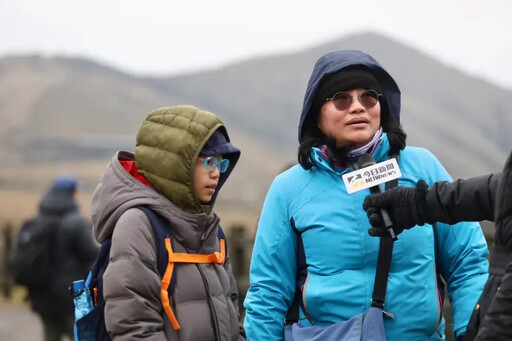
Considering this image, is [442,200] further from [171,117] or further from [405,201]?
[171,117]

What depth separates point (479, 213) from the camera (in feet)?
9.51

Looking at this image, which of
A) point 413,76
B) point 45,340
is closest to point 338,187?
point 45,340

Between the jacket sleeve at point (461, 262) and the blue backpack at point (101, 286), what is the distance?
3.29 feet

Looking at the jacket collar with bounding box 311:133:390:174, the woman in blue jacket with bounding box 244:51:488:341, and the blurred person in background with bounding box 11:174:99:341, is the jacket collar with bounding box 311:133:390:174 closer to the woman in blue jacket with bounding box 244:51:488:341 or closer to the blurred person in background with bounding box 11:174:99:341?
the woman in blue jacket with bounding box 244:51:488:341

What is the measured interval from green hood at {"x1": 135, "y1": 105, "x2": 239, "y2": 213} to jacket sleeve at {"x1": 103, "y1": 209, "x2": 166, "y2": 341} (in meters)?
0.26

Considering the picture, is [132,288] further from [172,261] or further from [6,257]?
[6,257]

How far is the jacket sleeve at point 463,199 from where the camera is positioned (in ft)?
9.40

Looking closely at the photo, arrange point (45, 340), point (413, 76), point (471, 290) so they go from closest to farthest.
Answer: point (471, 290)
point (45, 340)
point (413, 76)

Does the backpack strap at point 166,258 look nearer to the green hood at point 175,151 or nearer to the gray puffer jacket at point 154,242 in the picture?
the gray puffer jacket at point 154,242

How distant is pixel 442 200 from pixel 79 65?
14407 centimetres

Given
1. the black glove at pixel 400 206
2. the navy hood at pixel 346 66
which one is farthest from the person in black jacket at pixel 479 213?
the navy hood at pixel 346 66

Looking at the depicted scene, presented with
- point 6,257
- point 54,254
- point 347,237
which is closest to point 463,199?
point 347,237

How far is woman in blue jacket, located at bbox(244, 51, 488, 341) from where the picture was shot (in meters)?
3.44

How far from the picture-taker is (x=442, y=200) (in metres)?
2.96
